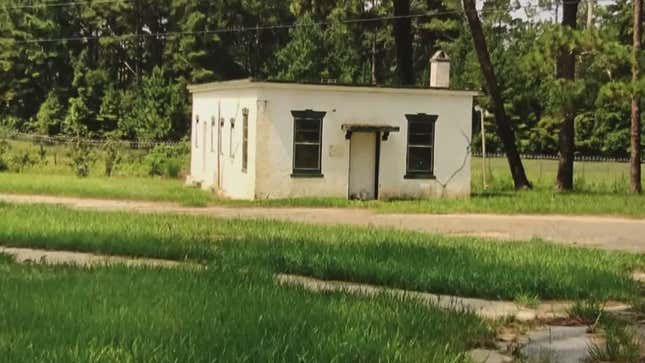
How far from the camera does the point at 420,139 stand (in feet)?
91.9

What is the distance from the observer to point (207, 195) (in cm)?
2869

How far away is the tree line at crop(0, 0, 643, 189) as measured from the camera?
6156cm

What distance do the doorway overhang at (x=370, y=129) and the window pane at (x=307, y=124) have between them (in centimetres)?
74

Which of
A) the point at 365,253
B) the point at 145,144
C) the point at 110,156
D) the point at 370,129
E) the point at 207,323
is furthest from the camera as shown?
the point at 145,144

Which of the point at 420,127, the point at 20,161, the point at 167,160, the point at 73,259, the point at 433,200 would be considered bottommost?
the point at 433,200

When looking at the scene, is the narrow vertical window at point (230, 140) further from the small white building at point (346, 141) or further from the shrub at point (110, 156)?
the shrub at point (110, 156)

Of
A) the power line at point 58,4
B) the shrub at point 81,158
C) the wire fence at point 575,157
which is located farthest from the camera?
the power line at point 58,4

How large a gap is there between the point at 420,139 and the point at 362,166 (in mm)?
2002

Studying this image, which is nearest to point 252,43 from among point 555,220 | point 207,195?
point 207,195

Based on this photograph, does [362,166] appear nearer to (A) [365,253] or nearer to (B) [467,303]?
(A) [365,253]

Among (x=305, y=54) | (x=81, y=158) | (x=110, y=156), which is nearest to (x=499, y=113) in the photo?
(x=110, y=156)

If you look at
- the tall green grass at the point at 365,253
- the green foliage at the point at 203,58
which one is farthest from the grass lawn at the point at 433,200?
the green foliage at the point at 203,58

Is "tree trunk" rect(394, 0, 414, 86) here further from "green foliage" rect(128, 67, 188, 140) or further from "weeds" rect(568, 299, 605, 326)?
"weeds" rect(568, 299, 605, 326)

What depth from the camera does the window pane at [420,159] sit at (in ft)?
91.9
